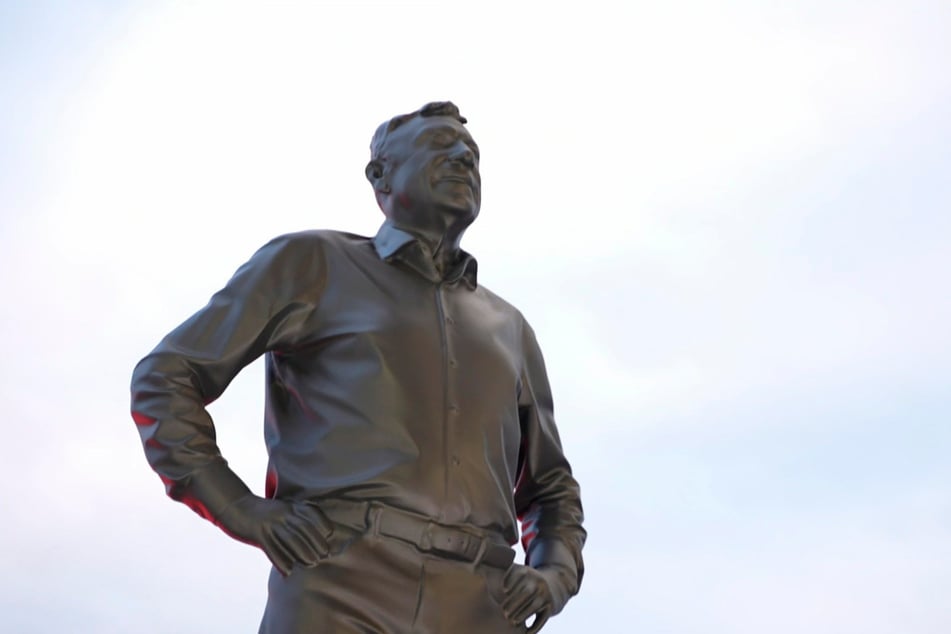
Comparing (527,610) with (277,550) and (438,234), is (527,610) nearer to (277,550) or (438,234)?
(277,550)

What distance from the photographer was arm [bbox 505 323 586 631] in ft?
16.1

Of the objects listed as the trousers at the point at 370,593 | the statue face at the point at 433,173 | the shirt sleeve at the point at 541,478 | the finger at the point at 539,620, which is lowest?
the trousers at the point at 370,593

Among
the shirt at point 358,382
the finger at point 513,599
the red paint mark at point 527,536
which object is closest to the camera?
the shirt at point 358,382

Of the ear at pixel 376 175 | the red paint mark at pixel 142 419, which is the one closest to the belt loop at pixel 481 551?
the red paint mark at pixel 142 419

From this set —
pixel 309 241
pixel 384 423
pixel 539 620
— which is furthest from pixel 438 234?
pixel 539 620


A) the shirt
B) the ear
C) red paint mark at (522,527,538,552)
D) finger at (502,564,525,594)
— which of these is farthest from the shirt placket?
red paint mark at (522,527,538,552)

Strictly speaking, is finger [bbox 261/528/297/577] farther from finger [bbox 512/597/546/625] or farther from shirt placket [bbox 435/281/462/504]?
finger [bbox 512/597/546/625]

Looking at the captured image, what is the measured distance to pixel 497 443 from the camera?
15.5 ft

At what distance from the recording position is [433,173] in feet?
16.4

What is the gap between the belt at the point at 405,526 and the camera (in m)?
4.39

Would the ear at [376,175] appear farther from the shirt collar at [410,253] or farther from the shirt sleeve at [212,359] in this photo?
the shirt sleeve at [212,359]

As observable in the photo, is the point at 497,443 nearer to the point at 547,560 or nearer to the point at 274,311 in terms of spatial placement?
the point at 547,560

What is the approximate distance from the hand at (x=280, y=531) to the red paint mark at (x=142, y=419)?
0.34 metres

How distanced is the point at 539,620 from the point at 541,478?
0.60 meters
